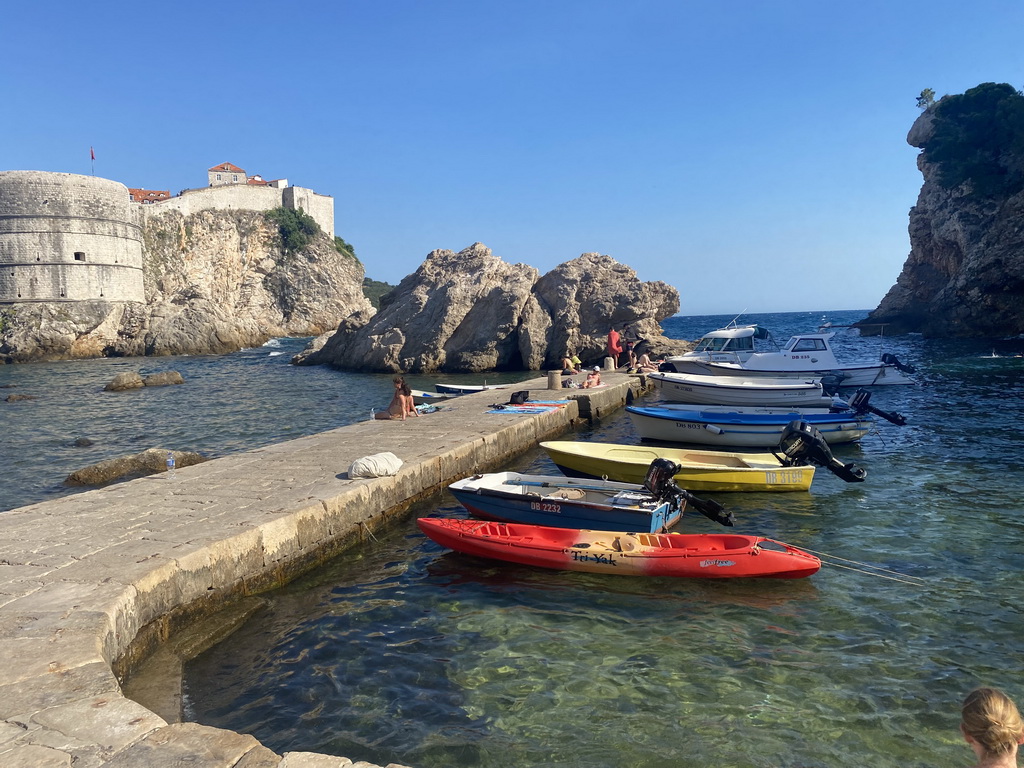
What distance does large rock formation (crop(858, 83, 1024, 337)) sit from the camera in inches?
1704

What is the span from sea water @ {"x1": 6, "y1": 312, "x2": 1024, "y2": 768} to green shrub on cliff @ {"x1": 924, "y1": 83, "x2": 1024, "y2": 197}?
49131 mm

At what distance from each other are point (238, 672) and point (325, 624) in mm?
1119

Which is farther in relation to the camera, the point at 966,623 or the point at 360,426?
→ the point at 360,426

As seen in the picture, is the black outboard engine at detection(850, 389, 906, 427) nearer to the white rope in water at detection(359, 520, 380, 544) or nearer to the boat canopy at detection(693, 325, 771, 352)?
the boat canopy at detection(693, 325, 771, 352)

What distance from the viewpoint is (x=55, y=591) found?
5.97 metres

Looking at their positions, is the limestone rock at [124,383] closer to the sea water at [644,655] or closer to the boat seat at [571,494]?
the sea water at [644,655]

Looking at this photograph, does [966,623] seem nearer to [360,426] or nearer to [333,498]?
[333,498]

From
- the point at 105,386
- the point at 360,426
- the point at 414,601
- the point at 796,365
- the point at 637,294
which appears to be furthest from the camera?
the point at 637,294

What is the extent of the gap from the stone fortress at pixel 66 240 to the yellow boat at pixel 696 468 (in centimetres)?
6545

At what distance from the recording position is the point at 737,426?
1532 centimetres

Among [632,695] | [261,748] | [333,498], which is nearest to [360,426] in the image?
[333,498]

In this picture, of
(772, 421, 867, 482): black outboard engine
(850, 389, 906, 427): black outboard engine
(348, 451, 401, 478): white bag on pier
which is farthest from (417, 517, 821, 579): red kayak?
(850, 389, 906, 427): black outboard engine

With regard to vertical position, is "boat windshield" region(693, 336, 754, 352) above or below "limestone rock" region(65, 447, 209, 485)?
above

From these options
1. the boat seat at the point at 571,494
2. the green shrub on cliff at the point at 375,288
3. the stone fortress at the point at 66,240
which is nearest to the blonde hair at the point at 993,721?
the boat seat at the point at 571,494
